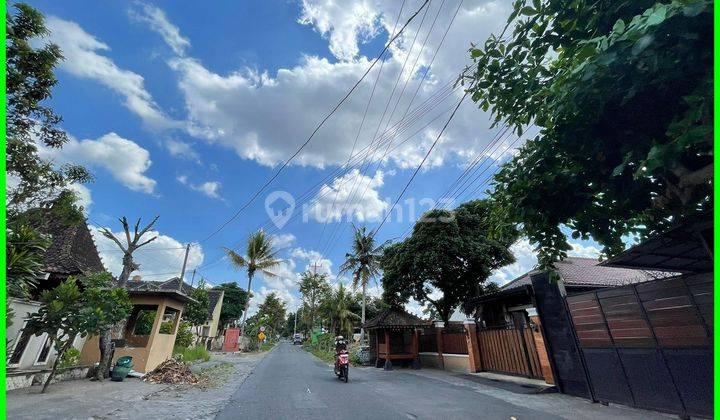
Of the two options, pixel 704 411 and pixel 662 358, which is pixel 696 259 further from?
pixel 704 411

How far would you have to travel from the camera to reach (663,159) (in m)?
2.86

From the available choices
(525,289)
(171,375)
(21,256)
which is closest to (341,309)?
(171,375)

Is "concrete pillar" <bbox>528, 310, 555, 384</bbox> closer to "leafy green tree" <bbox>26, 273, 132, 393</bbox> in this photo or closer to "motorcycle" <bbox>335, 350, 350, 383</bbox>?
"motorcycle" <bbox>335, 350, 350, 383</bbox>

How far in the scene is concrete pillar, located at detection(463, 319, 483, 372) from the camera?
13386mm

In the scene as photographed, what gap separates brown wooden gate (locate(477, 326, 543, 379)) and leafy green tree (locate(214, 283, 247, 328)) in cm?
3951

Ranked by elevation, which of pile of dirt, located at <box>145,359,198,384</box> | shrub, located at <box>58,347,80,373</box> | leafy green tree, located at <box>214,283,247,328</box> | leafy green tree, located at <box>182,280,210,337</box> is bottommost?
pile of dirt, located at <box>145,359,198,384</box>

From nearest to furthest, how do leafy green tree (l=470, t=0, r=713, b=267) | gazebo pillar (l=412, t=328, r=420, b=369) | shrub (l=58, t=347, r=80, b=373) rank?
1. leafy green tree (l=470, t=0, r=713, b=267)
2. shrub (l=58, t=347, r=80, b=373)
3. gazebo pillar (l=412, t=328, r=420, b=369)

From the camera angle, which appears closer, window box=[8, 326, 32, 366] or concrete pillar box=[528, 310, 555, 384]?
concrete pillar box=[528, 310, 555, 384]

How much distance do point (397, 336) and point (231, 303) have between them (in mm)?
34431

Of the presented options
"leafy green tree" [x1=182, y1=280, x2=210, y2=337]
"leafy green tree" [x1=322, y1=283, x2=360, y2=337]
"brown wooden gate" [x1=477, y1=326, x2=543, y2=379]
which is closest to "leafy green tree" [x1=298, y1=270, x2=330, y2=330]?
"leafy green tree" [x1=322, y1=283, x2=360, y2=337]

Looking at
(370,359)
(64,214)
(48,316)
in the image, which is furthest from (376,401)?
(370,359)

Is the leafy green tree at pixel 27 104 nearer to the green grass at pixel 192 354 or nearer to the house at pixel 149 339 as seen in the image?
the house at pixel 149 339

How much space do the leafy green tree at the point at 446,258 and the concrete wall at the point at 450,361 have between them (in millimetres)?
3723

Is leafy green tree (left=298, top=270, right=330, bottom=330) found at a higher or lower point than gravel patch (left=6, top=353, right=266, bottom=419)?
higher
